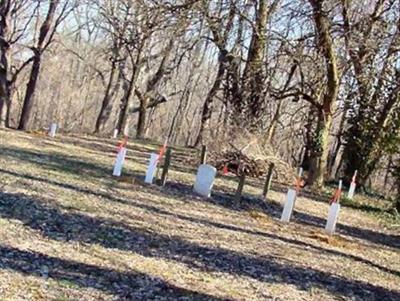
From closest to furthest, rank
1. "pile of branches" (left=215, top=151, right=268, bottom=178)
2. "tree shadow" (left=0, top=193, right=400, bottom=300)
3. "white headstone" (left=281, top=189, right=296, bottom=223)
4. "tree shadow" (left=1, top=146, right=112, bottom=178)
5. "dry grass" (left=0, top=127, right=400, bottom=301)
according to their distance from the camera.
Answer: "dry grass" (left=0, top=127, right=400, bottom=301) < "tree shadow" (left=0, top=193, right=400, bottom=300) < "white headstone" (left=281, top=189, right=296, bottom=223) < "tree shadow" (left=1, top=146, right=112, bottom=178) < "pile of branches" (left=215, top=151, right=268, bottom=178)

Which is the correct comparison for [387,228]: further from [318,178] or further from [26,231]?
[26,231]

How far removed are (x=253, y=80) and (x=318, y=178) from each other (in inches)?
160

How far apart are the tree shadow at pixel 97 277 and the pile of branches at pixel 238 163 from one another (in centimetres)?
1285

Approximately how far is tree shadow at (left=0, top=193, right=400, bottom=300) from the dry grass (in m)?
0.02

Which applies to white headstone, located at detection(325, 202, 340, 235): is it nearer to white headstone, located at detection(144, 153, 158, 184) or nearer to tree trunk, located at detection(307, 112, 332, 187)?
white headstone, located at detection(144, 153, 158, 184)

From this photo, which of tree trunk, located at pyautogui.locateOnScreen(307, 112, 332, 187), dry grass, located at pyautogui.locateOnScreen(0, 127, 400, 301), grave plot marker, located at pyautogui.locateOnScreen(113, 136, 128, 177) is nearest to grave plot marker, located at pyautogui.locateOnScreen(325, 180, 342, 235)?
dry grass, located at pyautogui.locateOnScreen(0, 127, 400, 301)

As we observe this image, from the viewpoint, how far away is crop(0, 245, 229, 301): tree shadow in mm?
6891

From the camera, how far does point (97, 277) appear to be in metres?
7.18

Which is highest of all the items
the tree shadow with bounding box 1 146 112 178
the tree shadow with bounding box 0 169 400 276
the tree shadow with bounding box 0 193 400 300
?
the tree shadow with bounding box 1 146 112 178

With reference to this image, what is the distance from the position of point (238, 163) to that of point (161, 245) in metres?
11.3

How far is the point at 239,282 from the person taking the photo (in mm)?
8102

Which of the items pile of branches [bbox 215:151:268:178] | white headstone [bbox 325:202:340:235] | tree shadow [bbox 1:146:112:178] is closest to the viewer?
white headstone [bbox 325:202:340:235]

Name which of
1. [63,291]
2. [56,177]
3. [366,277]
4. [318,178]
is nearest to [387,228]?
[318,178]

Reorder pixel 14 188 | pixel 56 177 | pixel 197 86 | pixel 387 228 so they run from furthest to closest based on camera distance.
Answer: pixel 197 86 → pixel 387 228 → pixel 56 177 → pixel 14 188
